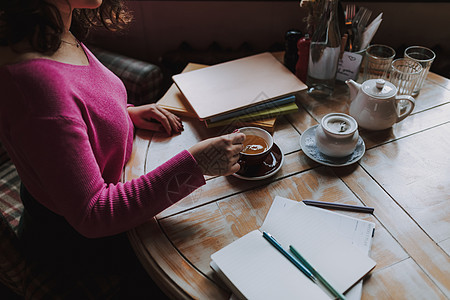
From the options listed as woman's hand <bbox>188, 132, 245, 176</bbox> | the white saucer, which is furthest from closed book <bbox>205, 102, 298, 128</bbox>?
woman's hand <bbox>188, 132, 245, 176</bbox>

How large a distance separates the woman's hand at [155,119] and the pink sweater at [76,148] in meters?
0.21

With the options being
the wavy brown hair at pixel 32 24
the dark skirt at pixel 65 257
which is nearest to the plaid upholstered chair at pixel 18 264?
the dark skirt at pixel 65 257

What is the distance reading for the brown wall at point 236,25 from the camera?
6.15 ft

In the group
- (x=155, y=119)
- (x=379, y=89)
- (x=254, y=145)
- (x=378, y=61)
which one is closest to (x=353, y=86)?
(x=379, y=89)

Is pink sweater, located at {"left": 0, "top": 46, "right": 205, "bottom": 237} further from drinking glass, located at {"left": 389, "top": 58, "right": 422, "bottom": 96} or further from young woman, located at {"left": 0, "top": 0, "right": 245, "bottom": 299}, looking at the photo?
drinking glass, located at {"left": 389, "top": 58, "right": 422, "bottom": 96}

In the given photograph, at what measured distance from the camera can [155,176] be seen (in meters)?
0.82

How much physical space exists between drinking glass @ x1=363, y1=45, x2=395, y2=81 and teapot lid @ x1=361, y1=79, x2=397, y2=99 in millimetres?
212

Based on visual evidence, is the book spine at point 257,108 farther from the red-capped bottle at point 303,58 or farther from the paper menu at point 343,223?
the paper menu at point 343,223

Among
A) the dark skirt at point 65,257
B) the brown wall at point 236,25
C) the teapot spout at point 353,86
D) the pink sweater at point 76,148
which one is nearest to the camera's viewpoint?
the pink sweater at point 76,148

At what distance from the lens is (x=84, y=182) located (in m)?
0.73

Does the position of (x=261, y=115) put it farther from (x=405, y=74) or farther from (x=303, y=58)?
(x=405, y=74)

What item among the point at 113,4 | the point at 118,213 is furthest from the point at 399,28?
the point at 118,213

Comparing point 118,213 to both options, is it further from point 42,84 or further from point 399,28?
point 399,28

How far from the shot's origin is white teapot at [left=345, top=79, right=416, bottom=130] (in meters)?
1.03
